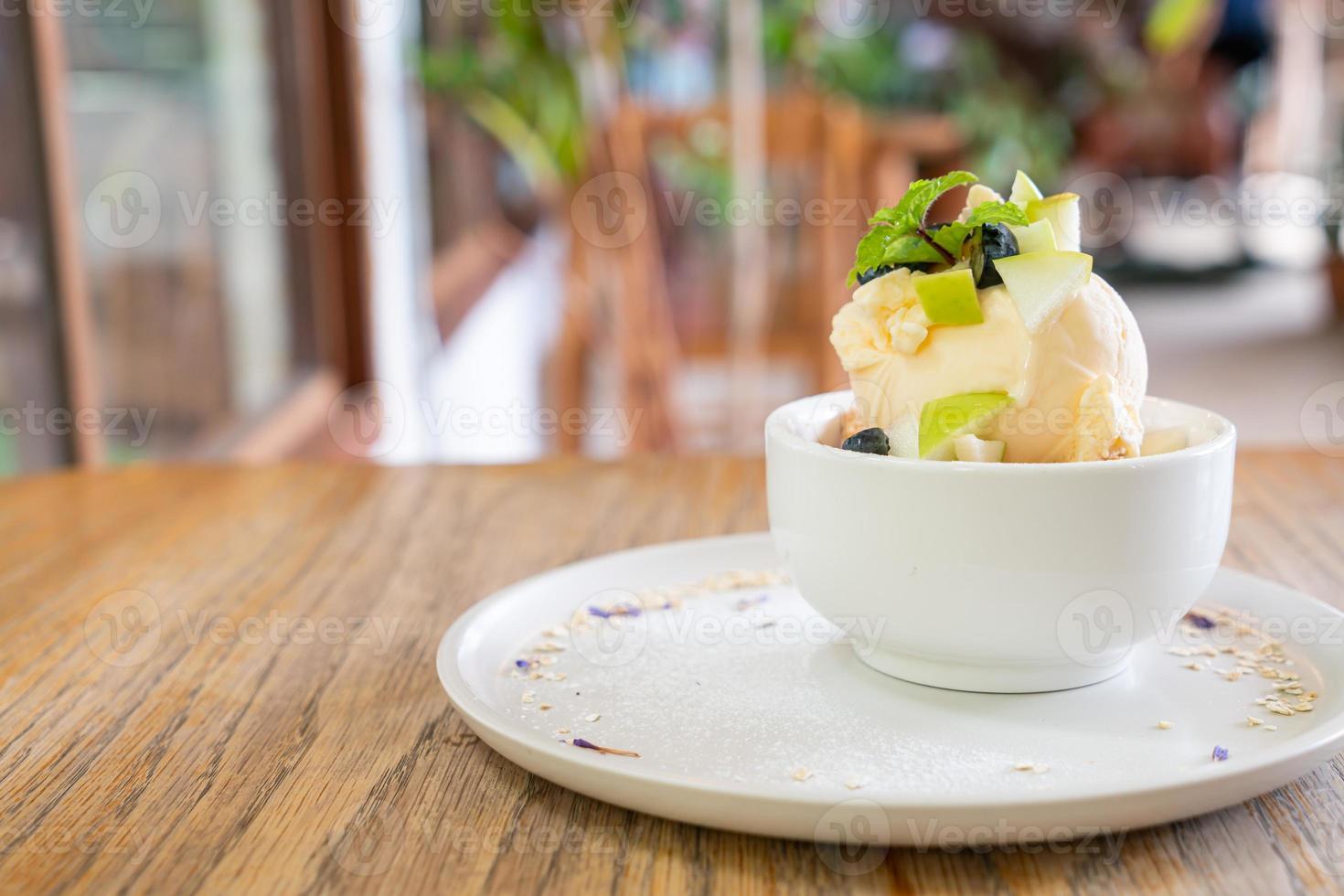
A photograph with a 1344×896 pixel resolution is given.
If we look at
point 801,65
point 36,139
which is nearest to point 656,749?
point 36,139

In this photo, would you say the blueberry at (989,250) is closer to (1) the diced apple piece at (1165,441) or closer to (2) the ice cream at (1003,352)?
(2) the ice cream at (1003,352)

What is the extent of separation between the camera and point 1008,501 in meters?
0.53

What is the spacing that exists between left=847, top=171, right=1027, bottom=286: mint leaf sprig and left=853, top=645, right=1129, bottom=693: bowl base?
0.18m

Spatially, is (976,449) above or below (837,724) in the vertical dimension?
above

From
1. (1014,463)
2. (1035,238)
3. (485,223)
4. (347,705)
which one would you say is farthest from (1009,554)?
(485,223)

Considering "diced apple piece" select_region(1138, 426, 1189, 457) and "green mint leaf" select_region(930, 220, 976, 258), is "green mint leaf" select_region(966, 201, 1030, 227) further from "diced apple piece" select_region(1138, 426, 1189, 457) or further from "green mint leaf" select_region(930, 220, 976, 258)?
"diced apple piece" select_region(1138, 426, 1189, 457)

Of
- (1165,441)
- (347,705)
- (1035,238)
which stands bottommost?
(347,705)

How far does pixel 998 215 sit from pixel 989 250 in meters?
0.02

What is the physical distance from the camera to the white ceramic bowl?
529 mm

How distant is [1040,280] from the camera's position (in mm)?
577

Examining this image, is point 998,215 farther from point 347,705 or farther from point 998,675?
point 347,705

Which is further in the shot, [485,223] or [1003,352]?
[485,223]

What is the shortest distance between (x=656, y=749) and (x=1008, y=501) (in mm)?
174

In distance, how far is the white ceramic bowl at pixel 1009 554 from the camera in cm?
53
